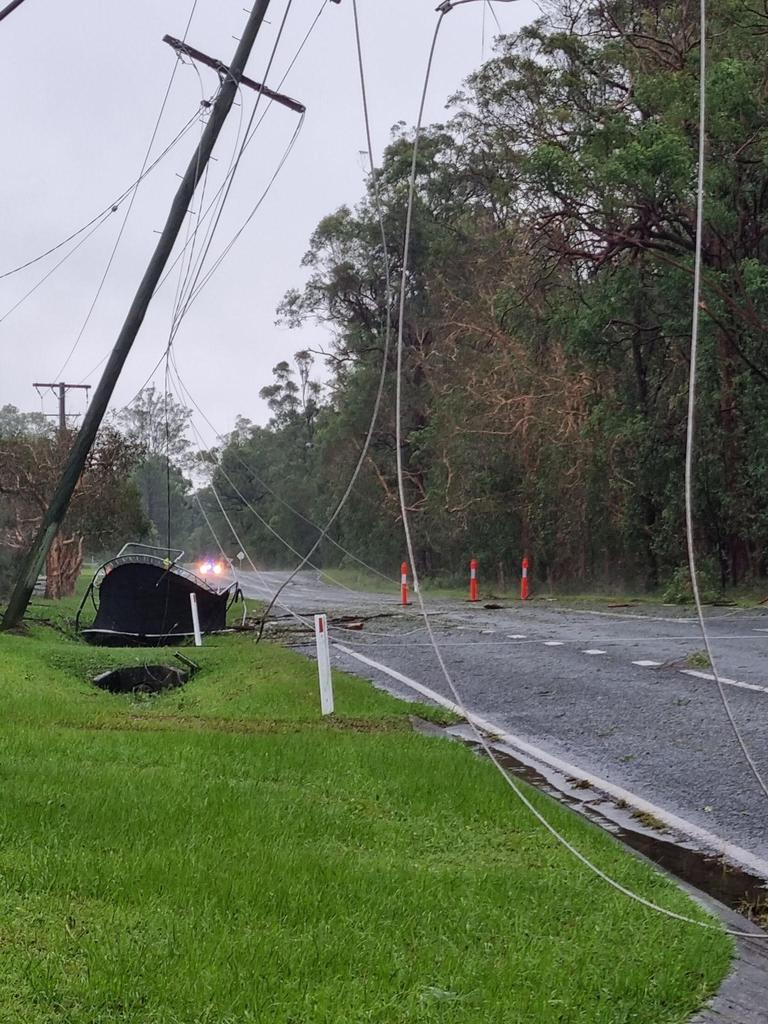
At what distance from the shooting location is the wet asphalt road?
7.81 m

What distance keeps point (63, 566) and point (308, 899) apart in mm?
36430

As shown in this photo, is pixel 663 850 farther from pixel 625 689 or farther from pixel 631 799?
pixel 625 689

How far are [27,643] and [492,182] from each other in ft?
103

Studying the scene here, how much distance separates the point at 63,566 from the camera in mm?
39594

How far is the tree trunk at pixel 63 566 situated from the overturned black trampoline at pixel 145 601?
60.3ft

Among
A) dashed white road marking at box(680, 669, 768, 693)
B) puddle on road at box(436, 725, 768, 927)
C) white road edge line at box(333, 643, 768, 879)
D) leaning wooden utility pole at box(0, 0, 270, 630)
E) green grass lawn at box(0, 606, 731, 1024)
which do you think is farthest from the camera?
leaning wooden utility pole at box(0, 0, 270, 630)

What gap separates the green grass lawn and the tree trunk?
30459 mm

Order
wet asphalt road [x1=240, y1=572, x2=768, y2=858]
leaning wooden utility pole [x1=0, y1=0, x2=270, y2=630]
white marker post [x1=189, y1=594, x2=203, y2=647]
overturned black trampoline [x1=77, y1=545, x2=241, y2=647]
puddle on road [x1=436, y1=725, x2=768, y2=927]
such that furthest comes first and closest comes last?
overturned black trampoline [x1=77, y1=545, x2=241, y2=647]
white marker post [x1=189, y1=594, x2=203, y2=647]
leaning wooden utility pole [x1=0, y1=0, x2=270, y2=630]
wet asphalt road [x1=240, y1=572, x2=768, y2=858]
puddle on road [x1=436, y1=725, x2=768, y2=927]

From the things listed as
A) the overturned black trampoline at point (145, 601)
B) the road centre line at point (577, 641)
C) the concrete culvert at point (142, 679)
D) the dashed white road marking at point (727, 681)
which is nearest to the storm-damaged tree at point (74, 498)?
the overturned black trampoline at point (145, 601)

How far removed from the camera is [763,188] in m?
26.0

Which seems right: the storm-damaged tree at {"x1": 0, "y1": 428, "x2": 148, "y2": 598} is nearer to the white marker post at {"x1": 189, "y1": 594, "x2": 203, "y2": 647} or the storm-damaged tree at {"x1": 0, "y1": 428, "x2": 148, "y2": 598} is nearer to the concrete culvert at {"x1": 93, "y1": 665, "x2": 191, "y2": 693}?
the white marker post at {"x1": 189, "y1": 594, "x2": 203, "y2": 647}

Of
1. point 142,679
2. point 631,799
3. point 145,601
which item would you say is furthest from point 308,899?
point 145,601

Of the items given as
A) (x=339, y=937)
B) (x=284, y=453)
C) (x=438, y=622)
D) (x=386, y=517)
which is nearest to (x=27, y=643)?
Answer: (x=438, y=622)

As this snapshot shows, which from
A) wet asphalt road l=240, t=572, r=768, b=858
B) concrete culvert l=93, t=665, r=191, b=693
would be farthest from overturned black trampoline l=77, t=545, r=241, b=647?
concrete culvert l=93, t=665, r=191, b=693
